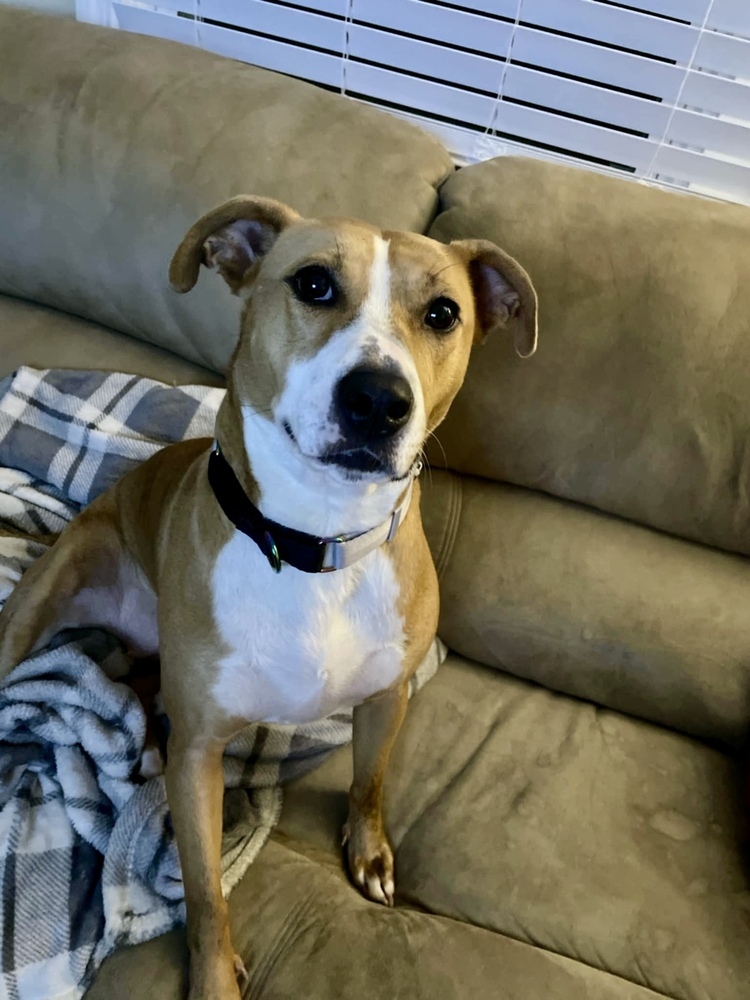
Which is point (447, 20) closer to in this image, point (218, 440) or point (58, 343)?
point (58, 343)

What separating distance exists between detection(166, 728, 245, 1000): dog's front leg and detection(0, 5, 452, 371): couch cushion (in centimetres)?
108

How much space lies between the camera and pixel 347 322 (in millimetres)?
1212

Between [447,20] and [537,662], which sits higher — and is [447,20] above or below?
above

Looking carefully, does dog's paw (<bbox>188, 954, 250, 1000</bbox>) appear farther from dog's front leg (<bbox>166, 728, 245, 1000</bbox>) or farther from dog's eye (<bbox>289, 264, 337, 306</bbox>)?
dog's eye (<bbox>289, 264, 337, 306</bbox>)

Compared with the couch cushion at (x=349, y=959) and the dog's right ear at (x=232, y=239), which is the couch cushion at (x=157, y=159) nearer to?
the dog's right ear at (x=232, y=239)

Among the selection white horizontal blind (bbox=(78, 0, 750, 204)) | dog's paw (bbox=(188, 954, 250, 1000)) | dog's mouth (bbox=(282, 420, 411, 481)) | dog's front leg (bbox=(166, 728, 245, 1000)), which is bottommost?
dog's paw (bbox=(188, 954, 250, 1000))

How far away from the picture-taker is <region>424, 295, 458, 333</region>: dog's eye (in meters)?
1.34

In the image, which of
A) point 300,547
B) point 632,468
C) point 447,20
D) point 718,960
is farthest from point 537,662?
point 447,20

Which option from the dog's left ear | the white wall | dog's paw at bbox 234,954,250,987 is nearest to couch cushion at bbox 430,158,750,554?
the dog's left ear

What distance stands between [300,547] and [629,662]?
1.05 metres

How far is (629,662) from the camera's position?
6.43 ft

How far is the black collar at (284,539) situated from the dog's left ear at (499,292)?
41 centimetres

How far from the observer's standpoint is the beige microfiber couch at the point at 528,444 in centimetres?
172

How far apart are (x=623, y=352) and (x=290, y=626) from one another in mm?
1057
